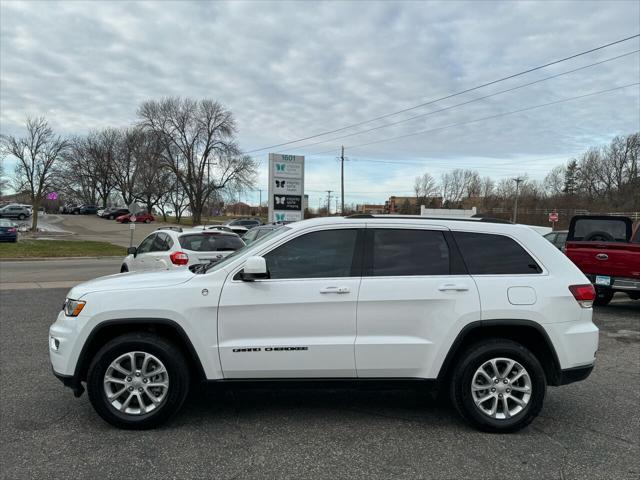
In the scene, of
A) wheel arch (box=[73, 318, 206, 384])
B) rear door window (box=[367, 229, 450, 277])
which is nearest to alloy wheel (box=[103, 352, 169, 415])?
wheel arch (box=[73, 318, 206, 384])

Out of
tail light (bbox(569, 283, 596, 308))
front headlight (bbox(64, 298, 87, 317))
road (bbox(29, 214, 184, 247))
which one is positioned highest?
tail light (bbox(569, 283, 596, 308))

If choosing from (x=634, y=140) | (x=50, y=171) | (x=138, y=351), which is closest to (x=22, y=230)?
(x=50, y=171)

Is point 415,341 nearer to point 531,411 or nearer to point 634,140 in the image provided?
point 531,411

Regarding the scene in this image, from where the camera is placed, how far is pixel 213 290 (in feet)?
12.7

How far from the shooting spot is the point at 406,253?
408 centimetres

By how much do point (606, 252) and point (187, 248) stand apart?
8.08 metres

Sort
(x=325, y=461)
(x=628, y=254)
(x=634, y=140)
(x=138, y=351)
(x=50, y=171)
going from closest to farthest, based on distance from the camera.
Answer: (x=325, y=461) → (x=138, y=351) → (x=628, y=254) → (x=50, y=171) → (x=634, y=140)

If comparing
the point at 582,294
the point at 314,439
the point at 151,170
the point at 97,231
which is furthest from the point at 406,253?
the point at 151,170

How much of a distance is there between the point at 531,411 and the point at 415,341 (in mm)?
1106

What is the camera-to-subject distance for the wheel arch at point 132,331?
3.82 metres

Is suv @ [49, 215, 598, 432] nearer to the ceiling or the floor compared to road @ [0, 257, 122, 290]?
nearer to the ceiling

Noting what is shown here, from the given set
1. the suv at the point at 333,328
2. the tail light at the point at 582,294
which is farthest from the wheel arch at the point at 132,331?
the tail light at the point at 582,294

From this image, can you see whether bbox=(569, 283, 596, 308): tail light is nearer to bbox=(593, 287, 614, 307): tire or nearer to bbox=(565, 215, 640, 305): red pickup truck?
bbox=(565, 215, 640, 305): red pickup truck

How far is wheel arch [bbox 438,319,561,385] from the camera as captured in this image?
3.91m
